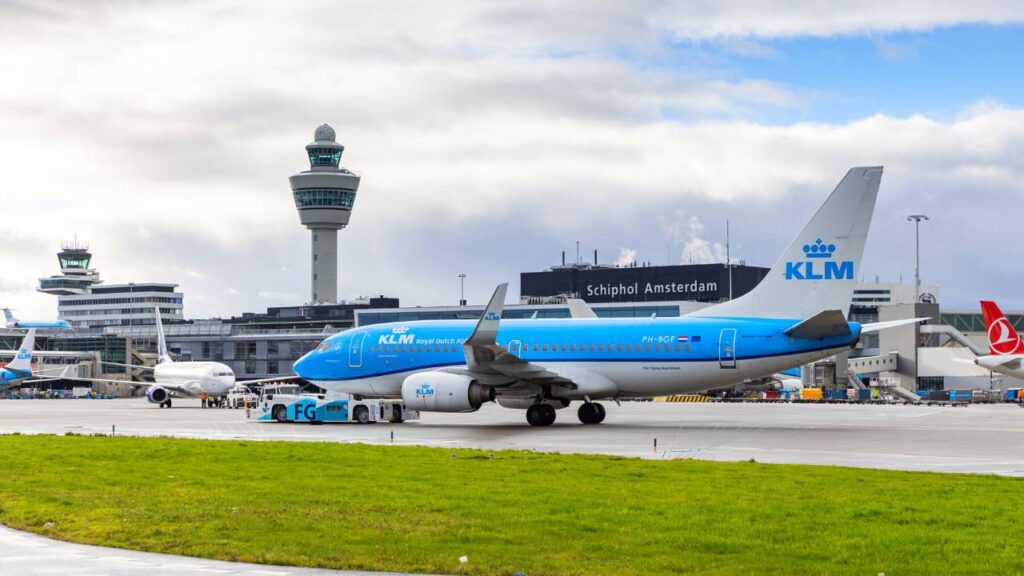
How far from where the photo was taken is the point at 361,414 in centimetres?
5234

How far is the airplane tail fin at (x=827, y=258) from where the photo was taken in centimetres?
4247

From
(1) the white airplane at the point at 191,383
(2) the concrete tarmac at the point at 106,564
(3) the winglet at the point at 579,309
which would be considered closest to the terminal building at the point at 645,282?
(1) the white airplane at the point at 191,383

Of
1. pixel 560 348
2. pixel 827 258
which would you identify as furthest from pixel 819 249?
A: pixel 560 348

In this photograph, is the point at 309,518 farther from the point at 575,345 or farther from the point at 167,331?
the point at 167,331

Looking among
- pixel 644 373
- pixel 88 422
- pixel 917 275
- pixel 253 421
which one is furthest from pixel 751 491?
pixel 917 275

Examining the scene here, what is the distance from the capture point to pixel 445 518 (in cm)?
1803

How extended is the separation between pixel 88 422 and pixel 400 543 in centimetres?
4346

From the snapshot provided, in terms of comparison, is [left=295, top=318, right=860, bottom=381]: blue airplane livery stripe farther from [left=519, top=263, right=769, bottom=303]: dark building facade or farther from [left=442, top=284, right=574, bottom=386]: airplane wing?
[left=519, top=263, right=769, bottom=303]: dark building facade

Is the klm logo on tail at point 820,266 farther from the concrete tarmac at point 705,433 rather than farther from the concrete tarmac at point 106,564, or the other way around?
the concrete tarmac at point 106,564

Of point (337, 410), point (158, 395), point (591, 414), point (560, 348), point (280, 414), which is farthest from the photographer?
point (158, 395)

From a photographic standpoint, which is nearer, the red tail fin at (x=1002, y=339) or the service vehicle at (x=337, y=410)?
the service vehicle at (x=337, y=410)

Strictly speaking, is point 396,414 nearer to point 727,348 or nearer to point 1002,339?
point 727,348

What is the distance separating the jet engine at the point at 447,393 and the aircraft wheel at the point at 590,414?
5.33 meters

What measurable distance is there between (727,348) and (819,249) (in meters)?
4.89
